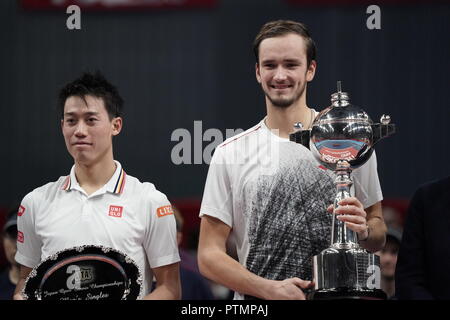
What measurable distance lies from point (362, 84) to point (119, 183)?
36.3 inches

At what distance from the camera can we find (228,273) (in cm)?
221

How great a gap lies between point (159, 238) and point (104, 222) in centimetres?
19

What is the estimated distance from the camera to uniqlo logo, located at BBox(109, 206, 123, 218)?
240 cm

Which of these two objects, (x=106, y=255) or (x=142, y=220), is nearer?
(x=106, y=255)

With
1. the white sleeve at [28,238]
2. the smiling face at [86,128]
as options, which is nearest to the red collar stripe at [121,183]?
the smiling face at [86,128]

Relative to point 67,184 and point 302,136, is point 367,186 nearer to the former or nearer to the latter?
point 302,136

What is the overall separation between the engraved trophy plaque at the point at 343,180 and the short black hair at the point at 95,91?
0.68m

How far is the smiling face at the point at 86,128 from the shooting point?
7.80 ft

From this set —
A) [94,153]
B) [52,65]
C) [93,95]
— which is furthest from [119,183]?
[52,65]

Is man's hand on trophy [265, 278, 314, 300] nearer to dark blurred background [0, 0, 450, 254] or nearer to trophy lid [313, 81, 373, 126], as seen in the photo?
trophy lid [313, 81, 373, 126]

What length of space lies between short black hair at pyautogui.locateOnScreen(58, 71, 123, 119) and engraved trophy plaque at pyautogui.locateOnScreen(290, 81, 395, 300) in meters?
0.68

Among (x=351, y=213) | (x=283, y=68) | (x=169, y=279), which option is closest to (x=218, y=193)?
(x=169, y=279)

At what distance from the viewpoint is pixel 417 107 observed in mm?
2570
